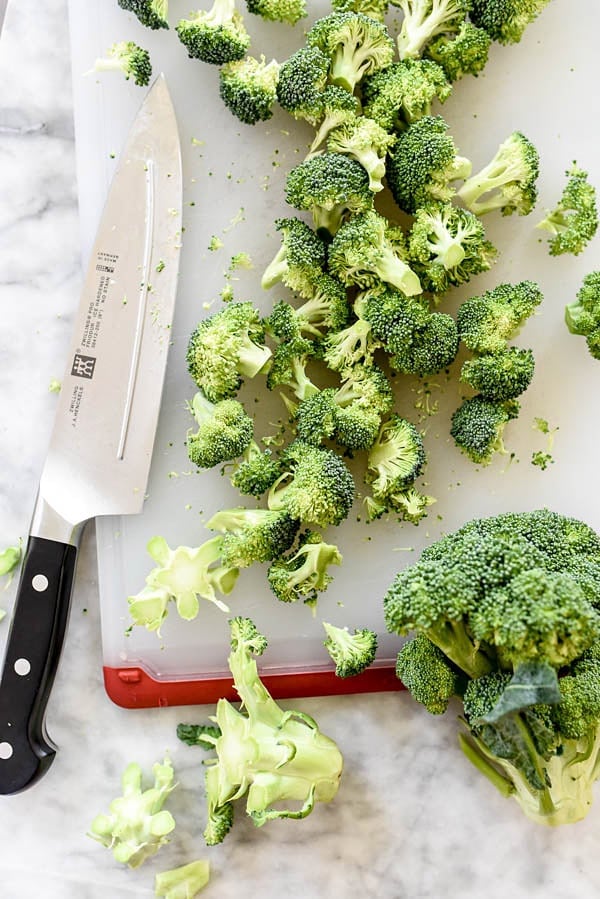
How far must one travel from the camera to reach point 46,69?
1.84 meters

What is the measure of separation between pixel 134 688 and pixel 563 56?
157 centimetres

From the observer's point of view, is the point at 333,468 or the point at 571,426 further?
the point at 571,426

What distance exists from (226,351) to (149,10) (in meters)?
0.66

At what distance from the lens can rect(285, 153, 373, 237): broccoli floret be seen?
1.65 m

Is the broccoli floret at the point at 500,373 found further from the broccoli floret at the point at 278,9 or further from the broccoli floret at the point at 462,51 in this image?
the broccoli floret at the point at 278,9

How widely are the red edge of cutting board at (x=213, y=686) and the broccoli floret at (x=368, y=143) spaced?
0.97 metres

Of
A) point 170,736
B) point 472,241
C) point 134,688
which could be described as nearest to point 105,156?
point 472,241

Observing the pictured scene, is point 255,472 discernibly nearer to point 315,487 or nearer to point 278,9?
point 315,487

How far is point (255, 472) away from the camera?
1701 millimetres

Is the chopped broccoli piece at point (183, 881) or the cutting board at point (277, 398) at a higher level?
the cutting board at point (277, 398)

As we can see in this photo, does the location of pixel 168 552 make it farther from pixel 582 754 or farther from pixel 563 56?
pixel 563 56

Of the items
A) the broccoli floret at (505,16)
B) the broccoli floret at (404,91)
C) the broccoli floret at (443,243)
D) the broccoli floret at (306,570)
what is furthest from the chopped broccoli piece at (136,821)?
the broccoli floret at (505,16)

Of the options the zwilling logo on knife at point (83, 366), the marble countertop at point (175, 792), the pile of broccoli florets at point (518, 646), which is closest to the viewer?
the pile of broccoli florets at point (518, 646)

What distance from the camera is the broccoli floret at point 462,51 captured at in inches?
66.7
